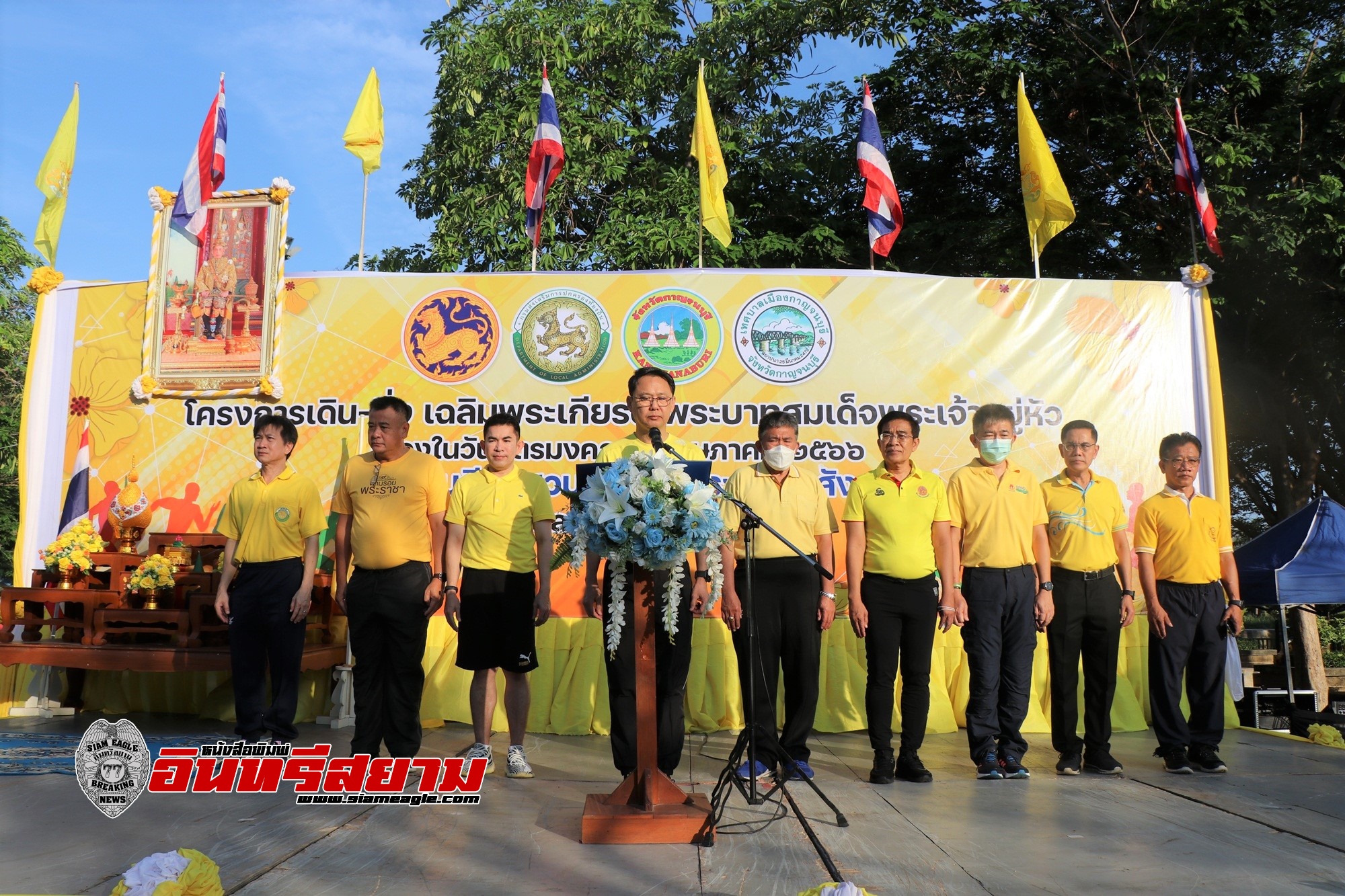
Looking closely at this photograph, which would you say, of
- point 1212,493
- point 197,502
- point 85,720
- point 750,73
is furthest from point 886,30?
point 85,720

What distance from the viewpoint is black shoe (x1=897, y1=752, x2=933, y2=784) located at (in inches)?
171

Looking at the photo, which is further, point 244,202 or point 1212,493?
point 244,202

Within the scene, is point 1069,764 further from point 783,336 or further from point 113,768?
point 113,768

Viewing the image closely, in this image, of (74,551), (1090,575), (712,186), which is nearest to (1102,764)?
(1090,575)

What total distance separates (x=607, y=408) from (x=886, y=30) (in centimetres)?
781

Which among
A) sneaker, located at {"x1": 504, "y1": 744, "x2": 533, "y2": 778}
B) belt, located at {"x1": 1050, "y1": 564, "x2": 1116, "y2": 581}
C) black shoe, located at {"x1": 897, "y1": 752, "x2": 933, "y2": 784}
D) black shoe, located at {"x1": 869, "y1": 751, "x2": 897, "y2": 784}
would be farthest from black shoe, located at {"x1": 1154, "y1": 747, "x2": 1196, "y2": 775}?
sneaker, located at {"x1": 504, "y1": 744, "x2": 533, "y2": 778}

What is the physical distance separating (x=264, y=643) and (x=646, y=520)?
2631mm

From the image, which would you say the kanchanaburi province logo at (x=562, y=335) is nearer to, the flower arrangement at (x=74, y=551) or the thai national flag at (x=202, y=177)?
the thai national flag at (x=202, y=177)

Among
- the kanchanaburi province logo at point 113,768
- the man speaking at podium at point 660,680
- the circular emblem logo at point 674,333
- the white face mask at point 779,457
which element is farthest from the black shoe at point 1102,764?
the kanchanaburi province logo at point 113,768

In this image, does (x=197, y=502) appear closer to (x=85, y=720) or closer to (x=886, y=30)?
(x=85, y=720)

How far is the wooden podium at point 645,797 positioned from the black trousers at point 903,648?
1.22 meters

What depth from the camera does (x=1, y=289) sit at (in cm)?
1748

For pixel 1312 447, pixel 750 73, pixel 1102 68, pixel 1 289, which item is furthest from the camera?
pixel 1 289

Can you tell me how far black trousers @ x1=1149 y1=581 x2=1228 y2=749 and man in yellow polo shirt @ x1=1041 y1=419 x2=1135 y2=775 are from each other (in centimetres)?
28
